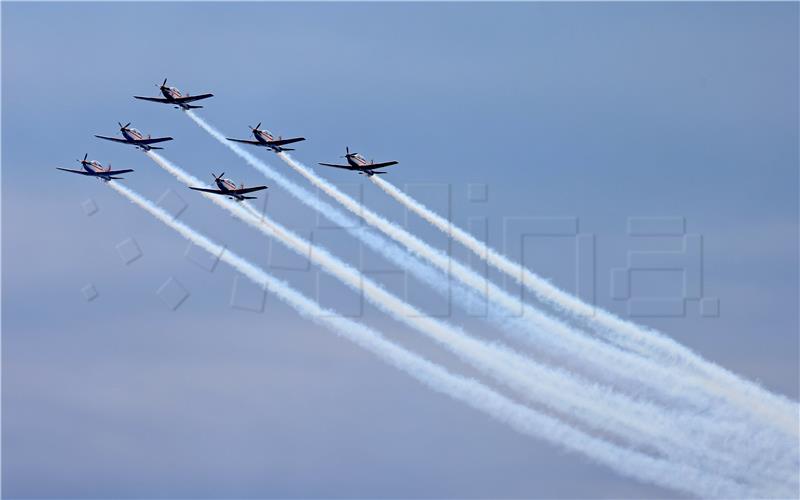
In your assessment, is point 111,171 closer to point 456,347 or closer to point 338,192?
point 338,192

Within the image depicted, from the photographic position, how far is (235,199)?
10831 centimetres

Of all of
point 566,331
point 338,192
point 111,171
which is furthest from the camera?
point 111,171

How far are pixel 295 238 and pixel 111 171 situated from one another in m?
18.9

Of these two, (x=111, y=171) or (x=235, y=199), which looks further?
(x=111, y=171)

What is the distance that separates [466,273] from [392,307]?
18.1 feet

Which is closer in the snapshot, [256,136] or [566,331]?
[566,331]

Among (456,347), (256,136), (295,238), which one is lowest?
(456,347)

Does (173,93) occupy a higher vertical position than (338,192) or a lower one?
higher

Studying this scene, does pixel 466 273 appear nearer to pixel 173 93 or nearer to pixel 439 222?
pixel 439 222

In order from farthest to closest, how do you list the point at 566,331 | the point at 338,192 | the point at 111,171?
the point at 111,171, the point at 338,192, the point at 566,331

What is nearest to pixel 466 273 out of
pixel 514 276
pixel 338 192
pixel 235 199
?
pixel 514 276

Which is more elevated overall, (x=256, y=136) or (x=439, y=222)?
(x=256, y=136)

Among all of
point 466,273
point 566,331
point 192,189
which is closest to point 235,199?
point 192,189

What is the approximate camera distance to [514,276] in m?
102
